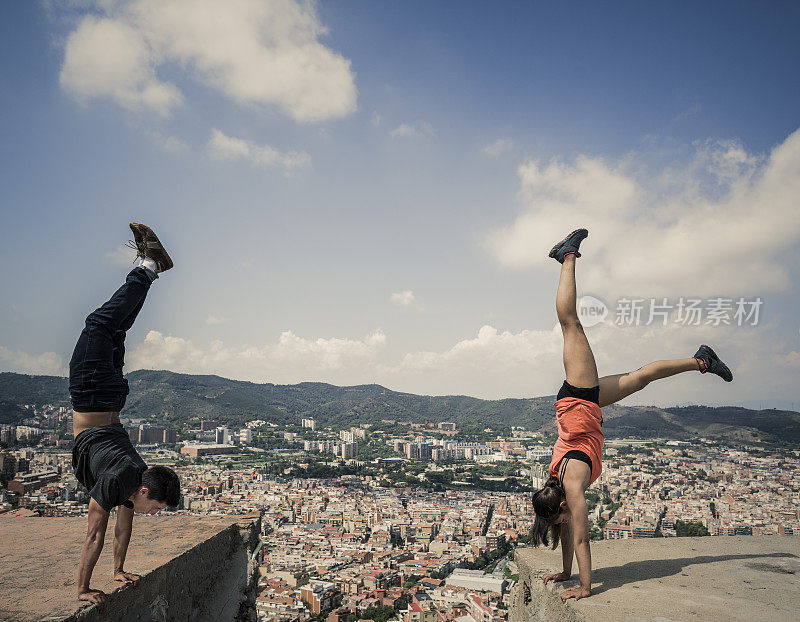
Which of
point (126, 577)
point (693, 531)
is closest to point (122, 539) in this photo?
point (126, 577)

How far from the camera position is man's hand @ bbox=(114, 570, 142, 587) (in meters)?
2.56

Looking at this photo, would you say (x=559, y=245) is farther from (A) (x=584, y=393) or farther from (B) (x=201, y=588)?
(B) (x=201, y=588)

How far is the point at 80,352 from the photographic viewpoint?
2420 millimetres

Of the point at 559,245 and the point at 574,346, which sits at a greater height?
the point at 559,245

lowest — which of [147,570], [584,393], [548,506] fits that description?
[147,570]

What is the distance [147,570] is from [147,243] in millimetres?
1817

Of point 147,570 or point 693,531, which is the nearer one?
point 147,570

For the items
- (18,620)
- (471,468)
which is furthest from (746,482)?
(18,620)

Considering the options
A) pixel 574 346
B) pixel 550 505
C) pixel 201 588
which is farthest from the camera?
pixel 201 588

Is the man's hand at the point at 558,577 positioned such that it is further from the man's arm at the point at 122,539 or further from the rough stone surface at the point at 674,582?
the man's arm at the point at 122,539

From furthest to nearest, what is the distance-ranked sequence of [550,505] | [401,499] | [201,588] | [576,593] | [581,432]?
[401,499] < [201,588] < [581,432] < [550,505] < [576,593]

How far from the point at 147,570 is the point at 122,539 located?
35 centimetres

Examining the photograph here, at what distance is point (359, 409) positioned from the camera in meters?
106

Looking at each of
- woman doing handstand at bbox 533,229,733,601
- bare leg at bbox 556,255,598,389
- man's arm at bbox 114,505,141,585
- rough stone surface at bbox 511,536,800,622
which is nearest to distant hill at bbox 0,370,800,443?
rough stone surface at bbox 511,536,800,622
